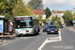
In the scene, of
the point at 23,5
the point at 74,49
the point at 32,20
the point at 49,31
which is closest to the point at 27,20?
the point at 32,20

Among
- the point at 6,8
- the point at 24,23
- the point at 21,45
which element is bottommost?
the point at 21,45

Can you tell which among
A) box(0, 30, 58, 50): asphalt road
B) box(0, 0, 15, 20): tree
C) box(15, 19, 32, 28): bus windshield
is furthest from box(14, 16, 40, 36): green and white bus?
box(0, 0, 15, 20): tree

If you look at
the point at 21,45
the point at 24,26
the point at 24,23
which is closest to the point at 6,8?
the point at 24,23

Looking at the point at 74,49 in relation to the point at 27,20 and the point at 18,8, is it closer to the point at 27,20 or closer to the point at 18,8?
the point at 27,20

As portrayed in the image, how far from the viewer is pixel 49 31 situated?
30.0m

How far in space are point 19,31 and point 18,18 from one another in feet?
6.20

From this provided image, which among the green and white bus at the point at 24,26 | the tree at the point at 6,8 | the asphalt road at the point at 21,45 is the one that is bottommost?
the asphalt road at the point at 21,45

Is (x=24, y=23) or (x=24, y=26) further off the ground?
(x=24, y=23)

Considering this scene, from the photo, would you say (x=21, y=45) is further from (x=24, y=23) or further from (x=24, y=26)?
(x=24, y=23)

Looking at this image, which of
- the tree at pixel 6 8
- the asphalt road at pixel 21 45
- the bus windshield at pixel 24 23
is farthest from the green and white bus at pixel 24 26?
A: the tree at pixel 6 8

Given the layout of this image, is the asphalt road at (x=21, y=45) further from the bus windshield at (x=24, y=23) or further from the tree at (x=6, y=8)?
the tree at (x=6, y=8)

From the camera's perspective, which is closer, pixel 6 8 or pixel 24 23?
pixel 24 23

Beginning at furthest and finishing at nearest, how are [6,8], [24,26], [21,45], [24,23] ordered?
[6,8] < [24,23] < [24,26] < [21,45]

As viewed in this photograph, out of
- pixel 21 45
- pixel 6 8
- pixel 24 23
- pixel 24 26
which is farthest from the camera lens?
pixel 6 8
